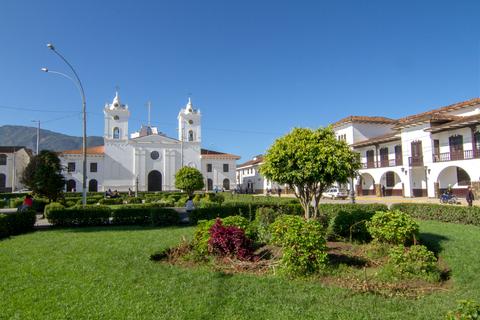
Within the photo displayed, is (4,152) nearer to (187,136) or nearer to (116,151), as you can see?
(116,151)

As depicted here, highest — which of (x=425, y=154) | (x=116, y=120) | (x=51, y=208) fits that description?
(x=116, y=120)

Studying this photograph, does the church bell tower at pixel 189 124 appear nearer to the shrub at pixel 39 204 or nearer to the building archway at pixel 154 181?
the building archway at pixel 154 181

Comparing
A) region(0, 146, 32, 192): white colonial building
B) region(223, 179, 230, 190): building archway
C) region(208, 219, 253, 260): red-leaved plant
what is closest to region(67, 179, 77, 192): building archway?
region(0, 146, 32, 192): white colonial building

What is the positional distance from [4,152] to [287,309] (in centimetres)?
6510

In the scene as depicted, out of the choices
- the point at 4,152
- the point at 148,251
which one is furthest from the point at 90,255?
the point at 4,152

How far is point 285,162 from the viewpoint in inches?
430

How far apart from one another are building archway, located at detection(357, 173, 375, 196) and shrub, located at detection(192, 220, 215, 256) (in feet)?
116

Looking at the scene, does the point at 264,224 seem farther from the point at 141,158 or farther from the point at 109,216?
the point at 141,158

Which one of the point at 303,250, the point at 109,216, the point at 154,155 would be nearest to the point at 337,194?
the point at 109,216

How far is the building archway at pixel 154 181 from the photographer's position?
5472 centimetres

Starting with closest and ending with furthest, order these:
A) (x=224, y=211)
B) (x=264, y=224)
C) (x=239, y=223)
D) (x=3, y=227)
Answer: (x=239, y=223), (x=264, y=224), (x=3, y=227), (x=224, y=211)

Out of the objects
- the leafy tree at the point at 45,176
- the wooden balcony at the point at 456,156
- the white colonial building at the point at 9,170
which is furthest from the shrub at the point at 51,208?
the white colonial building at the point at 9,170

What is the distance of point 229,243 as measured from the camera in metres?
7.88

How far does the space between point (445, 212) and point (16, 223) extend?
55.1 feet
